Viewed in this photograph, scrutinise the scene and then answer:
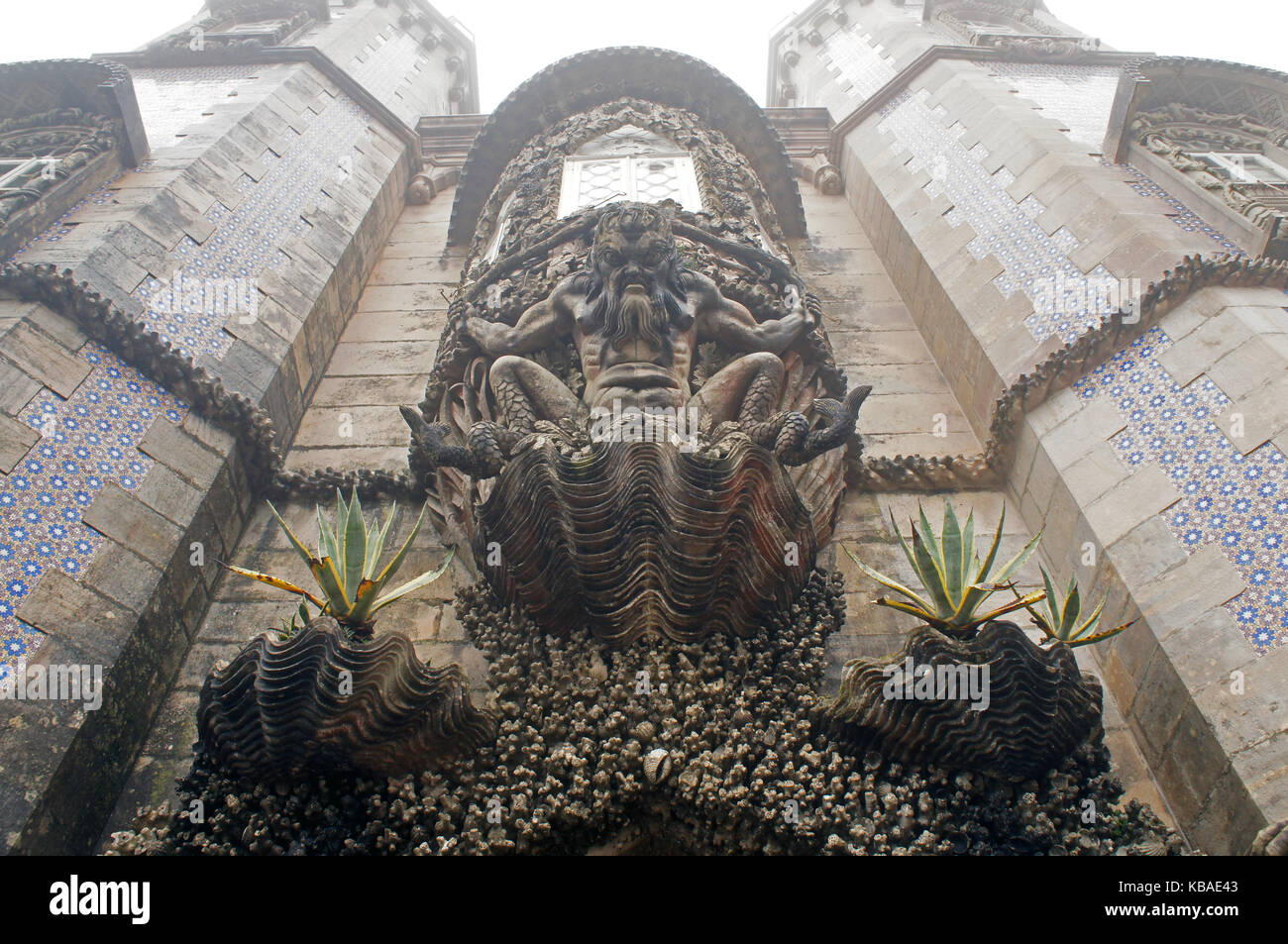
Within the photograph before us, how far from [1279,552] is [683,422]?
10.3 ft

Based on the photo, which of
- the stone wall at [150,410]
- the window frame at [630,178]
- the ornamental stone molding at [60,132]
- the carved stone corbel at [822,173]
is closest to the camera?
the stone wall at [150,410]

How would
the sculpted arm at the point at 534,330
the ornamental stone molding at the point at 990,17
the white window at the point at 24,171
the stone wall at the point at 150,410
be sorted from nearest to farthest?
the stone wall at the point at 150,410
the sculpted arm at the point at 534,330
the white window at the point at 24,171
the ornamental stone molding at the point at 990,17

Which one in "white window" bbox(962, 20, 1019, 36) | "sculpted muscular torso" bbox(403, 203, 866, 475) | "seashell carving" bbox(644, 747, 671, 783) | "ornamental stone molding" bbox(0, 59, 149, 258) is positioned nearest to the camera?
"seashell carving" bbox(644, 747, 671, 783)

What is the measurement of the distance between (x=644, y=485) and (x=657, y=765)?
131 cm

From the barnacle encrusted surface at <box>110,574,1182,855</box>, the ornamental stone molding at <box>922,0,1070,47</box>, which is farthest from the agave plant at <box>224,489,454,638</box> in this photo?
the ornamental stone molding at <box>922,0,1070,47</box>

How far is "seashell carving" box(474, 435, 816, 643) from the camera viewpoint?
481 cm

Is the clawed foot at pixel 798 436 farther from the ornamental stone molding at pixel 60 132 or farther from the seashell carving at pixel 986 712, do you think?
the ornamental stone molding at pixel 60 132

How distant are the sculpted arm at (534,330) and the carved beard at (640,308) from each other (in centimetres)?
21

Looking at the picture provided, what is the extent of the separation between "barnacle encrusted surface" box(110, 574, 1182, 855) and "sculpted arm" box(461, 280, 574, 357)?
2.54 m

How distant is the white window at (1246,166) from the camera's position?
344 inches

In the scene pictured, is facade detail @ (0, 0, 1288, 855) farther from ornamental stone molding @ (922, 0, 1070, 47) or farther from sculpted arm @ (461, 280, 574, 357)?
ornamental stone molding @ (922, 0, 1070, 47)

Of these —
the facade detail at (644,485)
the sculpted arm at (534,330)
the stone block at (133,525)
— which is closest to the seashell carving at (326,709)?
the facade detail at (644,485)

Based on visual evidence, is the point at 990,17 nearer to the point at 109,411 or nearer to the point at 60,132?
the point at 60,132

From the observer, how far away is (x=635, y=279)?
6.21 m
